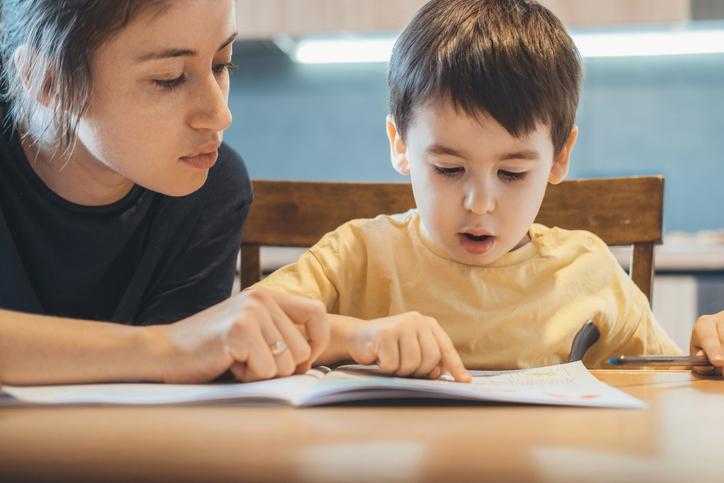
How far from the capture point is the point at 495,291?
855 millimetres

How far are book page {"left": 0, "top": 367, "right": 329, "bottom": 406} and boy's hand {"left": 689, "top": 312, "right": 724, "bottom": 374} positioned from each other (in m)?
0.42

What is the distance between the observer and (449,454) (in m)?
Result: 0.29

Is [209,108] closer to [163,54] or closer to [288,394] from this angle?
[163,54]

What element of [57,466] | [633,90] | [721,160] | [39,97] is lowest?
[57,466]

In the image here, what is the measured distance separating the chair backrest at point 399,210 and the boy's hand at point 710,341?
311 millimetres

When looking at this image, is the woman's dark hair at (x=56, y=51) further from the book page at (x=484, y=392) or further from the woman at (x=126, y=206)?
the book page at (x=484, y=392)

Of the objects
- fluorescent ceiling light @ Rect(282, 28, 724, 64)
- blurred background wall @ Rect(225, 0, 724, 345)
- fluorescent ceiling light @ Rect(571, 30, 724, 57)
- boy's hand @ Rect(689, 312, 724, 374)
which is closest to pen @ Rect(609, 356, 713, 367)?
boy's hand @ Rect(689, 312, 724, 374)

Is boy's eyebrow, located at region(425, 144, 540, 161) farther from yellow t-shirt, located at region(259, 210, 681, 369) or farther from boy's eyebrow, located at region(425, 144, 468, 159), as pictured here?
yellow t-shirt, located at region(259, 210, 681, 369)

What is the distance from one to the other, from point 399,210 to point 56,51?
1.83ft

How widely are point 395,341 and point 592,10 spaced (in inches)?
83.9

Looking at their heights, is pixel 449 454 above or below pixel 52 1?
below

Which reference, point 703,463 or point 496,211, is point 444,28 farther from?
point 703,463

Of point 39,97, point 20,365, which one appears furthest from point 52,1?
point 20,365

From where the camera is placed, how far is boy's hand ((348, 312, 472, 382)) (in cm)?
53
